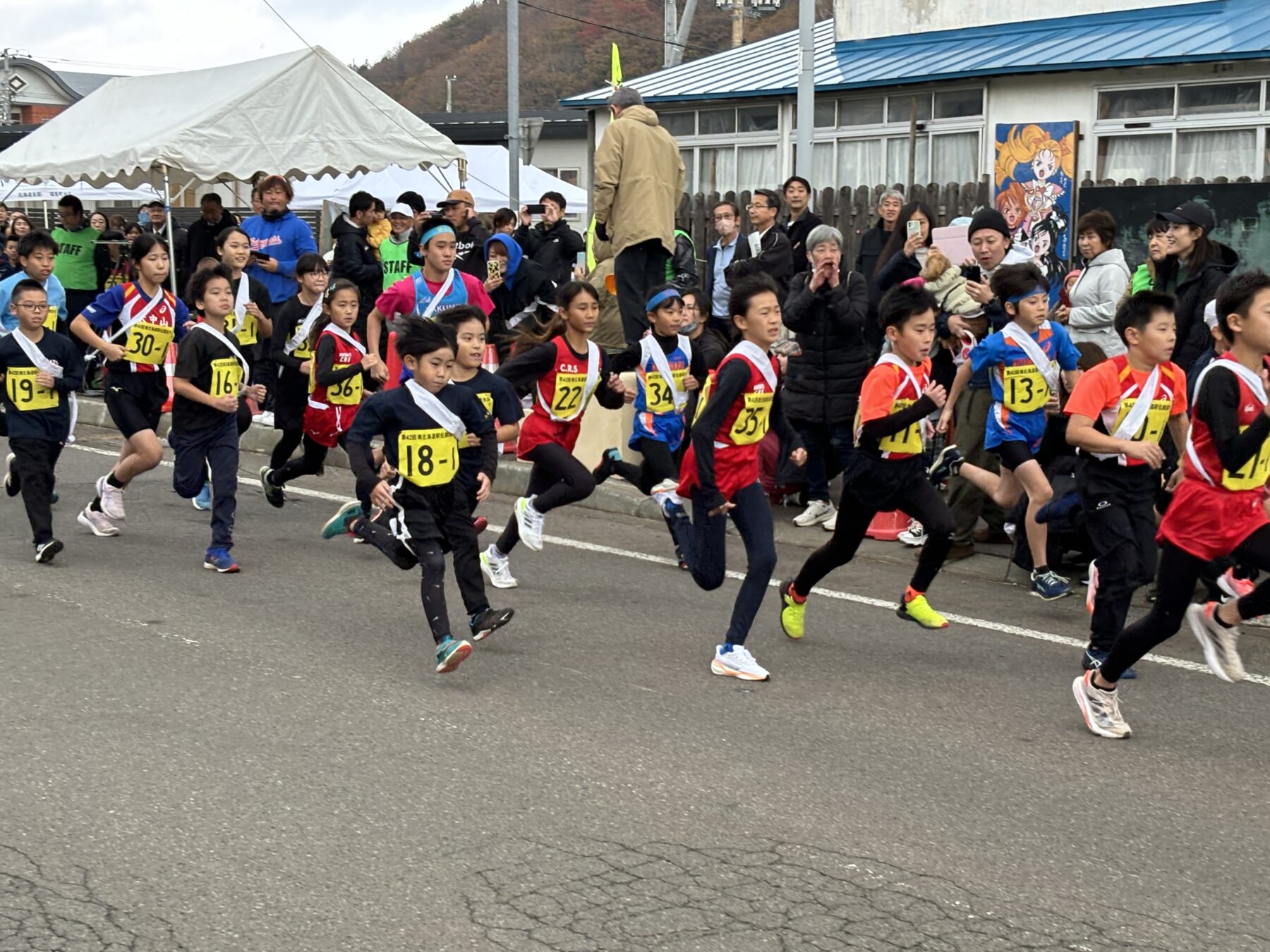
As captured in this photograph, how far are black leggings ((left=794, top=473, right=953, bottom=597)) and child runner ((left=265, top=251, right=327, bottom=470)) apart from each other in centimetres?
447

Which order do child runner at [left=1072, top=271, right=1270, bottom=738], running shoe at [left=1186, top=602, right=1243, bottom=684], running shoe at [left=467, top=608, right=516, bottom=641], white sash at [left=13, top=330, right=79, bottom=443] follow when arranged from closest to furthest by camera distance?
child runner at [left=1072, top=271, right=1270, bottom=738] < running shoe at [left=1186, top=602, right=1243, bottom=684] < running shoe at [left=467, top=608, right=516, bottom=641] < white sash at [left=13, top=330, right=79, bottom=443]

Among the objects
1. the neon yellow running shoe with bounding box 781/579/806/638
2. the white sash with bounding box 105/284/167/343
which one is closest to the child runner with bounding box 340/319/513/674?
the neon yellow running shoe with bounding box 781/579/806/638

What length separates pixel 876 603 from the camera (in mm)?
8773

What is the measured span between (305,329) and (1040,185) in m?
8.23

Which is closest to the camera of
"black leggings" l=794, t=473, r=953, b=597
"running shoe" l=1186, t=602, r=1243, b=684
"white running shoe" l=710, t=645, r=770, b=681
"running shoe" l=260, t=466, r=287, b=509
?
"running shoe" l=1186, t=602, r=1243, b=684

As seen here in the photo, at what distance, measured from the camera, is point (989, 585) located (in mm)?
9367

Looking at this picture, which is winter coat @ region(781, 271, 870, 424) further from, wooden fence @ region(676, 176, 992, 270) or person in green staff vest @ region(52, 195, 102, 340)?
person in green staff vest @ region(52, 195, 102, 340)

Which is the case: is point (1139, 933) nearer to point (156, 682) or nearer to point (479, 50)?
point (156, 682)

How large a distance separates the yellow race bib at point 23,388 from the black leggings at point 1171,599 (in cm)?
629

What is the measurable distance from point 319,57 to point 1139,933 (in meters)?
14.4

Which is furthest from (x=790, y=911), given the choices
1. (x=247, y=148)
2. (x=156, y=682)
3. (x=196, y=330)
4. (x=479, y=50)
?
(x=479, y=50)

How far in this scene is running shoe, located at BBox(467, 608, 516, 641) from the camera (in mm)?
7176

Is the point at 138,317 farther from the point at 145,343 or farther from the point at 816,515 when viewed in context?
the point at 816,515

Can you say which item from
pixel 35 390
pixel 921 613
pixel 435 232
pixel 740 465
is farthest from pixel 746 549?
pixel 35 390
